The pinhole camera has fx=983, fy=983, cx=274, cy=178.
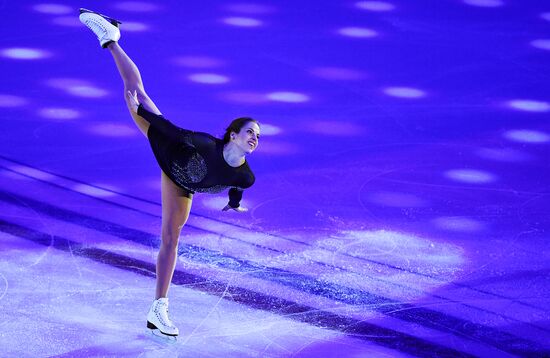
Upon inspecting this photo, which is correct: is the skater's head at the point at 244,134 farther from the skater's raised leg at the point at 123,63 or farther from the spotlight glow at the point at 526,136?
the spotlight glow at the point at 526,136

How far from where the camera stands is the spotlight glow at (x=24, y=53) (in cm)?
754

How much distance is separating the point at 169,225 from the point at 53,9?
4.52m

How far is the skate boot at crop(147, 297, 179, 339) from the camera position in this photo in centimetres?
441

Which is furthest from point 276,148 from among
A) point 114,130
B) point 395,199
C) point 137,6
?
point 137,6

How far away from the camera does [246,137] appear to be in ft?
13.9

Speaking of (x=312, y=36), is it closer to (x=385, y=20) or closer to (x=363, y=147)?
(x=385, y=20)

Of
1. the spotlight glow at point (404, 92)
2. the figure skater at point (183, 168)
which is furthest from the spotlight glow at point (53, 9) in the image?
the figure skater at point (183, 168)

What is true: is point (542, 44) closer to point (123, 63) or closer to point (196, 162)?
point (123, 63)

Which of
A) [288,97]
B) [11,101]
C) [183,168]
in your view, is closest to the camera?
[183,168]

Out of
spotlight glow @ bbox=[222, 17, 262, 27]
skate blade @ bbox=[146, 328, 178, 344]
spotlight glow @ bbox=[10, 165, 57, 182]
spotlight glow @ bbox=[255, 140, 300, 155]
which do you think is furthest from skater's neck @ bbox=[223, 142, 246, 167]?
spotlight glow @ bbox=[222, 17, 262, 27]

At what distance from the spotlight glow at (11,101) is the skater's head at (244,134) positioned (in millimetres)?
3042

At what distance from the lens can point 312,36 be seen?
27.0 ft

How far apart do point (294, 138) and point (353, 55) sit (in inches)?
61.0

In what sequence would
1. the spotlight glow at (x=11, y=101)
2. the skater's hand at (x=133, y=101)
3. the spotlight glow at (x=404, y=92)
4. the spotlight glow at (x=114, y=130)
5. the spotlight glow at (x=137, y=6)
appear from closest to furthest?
the skater's hand at (x=133, y=101), the spotlight glow at (x=114, y=130), the spotlight glow at (x=11, y=101), the spotlight glow at (x=404, y=92), the spotlight glow at (x=137, y=6)
